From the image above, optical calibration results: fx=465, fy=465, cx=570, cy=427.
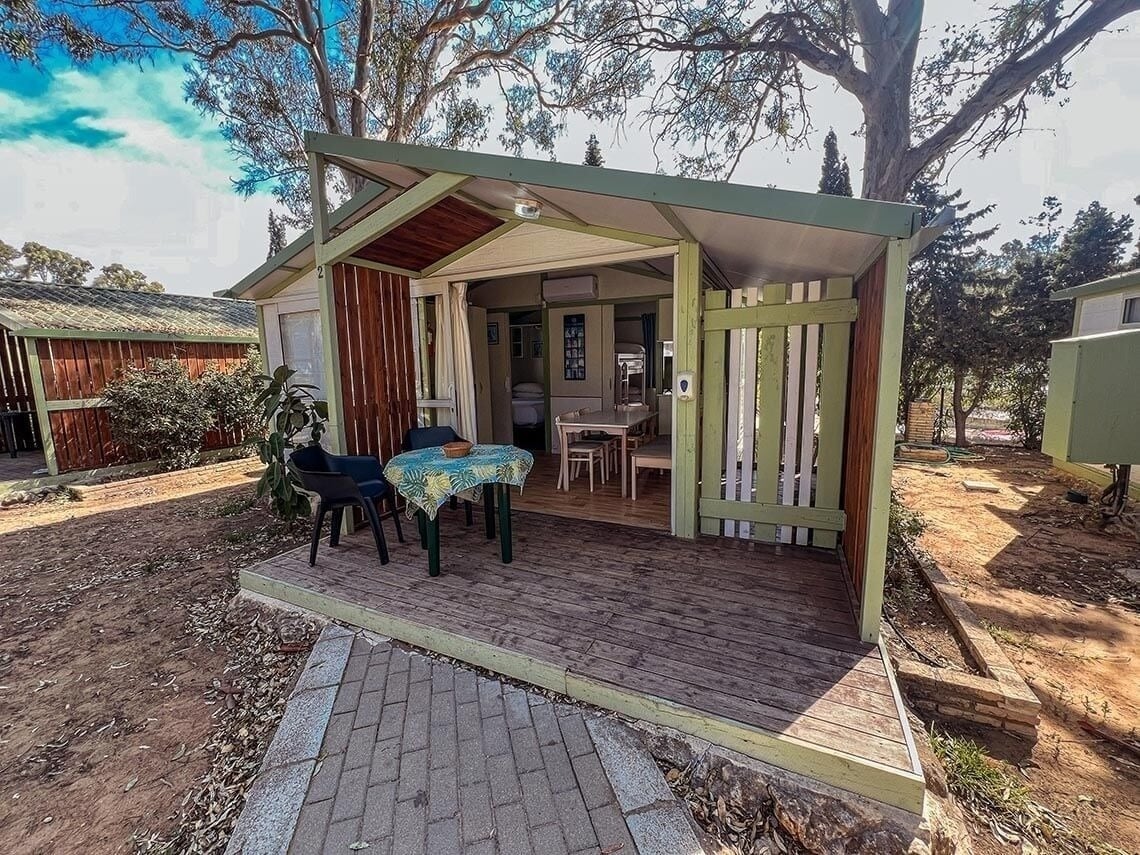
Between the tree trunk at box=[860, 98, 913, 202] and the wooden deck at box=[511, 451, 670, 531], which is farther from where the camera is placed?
the tree trunk at box=[860, 98, 913, 202]

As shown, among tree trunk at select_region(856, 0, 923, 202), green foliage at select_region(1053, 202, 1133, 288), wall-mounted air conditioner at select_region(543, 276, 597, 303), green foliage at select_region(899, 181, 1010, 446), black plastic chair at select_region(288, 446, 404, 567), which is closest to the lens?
black plastic chair at select_region(288, 446, 404, 567)

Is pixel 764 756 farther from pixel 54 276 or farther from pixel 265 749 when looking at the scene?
pixel 54 276

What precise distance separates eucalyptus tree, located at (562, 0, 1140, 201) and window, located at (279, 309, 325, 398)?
6.30m

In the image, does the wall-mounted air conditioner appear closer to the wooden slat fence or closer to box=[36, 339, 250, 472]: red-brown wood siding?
the wooden slat fence

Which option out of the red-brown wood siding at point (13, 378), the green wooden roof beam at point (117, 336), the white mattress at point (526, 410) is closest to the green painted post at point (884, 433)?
the white mattress at point (526, 410)

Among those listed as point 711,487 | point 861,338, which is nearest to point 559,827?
point 711,487

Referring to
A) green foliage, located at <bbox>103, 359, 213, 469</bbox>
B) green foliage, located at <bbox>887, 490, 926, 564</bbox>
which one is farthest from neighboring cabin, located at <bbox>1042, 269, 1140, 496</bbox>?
green foliage, located at <bbox>103, 359, 213, 469</bbox>

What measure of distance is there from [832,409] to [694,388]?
0.96 m

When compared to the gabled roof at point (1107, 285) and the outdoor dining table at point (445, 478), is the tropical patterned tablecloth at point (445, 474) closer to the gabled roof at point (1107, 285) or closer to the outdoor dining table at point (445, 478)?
the outdoor dining table at point (445, 478)

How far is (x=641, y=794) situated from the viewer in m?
1.65

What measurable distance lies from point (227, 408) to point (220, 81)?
5789 millimetres

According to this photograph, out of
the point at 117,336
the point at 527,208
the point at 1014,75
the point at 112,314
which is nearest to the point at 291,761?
the point at 527,208

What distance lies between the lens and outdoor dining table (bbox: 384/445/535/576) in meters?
3.01

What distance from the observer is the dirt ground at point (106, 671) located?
1.82 metres
